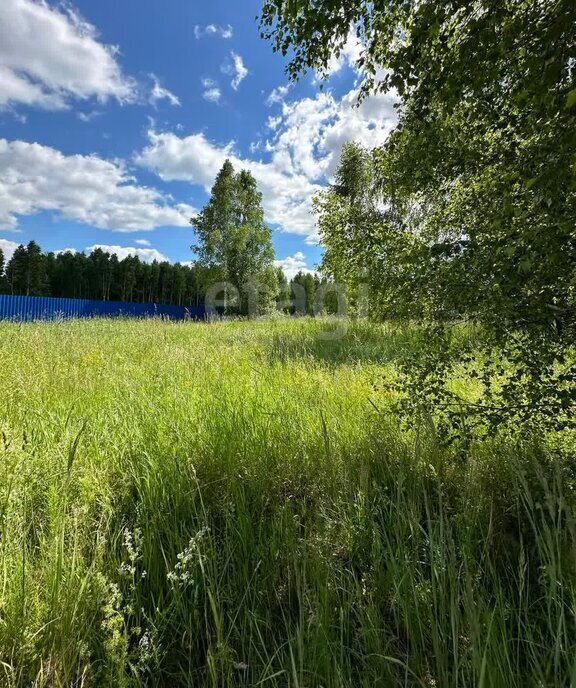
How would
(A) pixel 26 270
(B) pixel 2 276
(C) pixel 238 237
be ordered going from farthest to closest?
(B) pixel 2 276 → (A) pixel 26 270 → (C) pixel 238 237

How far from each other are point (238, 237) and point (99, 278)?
168ft

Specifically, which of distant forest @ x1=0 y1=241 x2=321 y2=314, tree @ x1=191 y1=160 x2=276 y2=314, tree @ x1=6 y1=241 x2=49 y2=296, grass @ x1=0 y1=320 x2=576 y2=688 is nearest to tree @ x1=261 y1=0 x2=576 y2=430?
grass @ x1=0 y1=320 x2=576 y2=688

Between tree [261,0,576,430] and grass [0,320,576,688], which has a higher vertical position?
tree [261,0,576,430]

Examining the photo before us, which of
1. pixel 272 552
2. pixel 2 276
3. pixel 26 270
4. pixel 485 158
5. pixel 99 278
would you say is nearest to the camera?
pixel 272 552

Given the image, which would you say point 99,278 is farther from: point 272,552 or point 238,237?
point 272,552

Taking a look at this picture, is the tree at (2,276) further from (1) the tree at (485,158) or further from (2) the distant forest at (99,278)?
(1) the tree at (485,158)

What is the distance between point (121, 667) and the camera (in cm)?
109

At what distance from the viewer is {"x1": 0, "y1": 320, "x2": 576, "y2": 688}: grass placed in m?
1.15

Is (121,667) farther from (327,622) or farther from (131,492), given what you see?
(131,492)

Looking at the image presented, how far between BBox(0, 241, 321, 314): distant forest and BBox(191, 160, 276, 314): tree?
21.9m

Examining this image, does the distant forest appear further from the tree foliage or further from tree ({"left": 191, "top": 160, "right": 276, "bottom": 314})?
tree ({"left": 191, "top": 160, "right": 276, "bottom": 314})

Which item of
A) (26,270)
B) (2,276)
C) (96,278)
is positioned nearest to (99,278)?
(96,278)

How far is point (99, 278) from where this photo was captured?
68.6 meters

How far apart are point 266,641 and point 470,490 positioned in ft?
4.08
